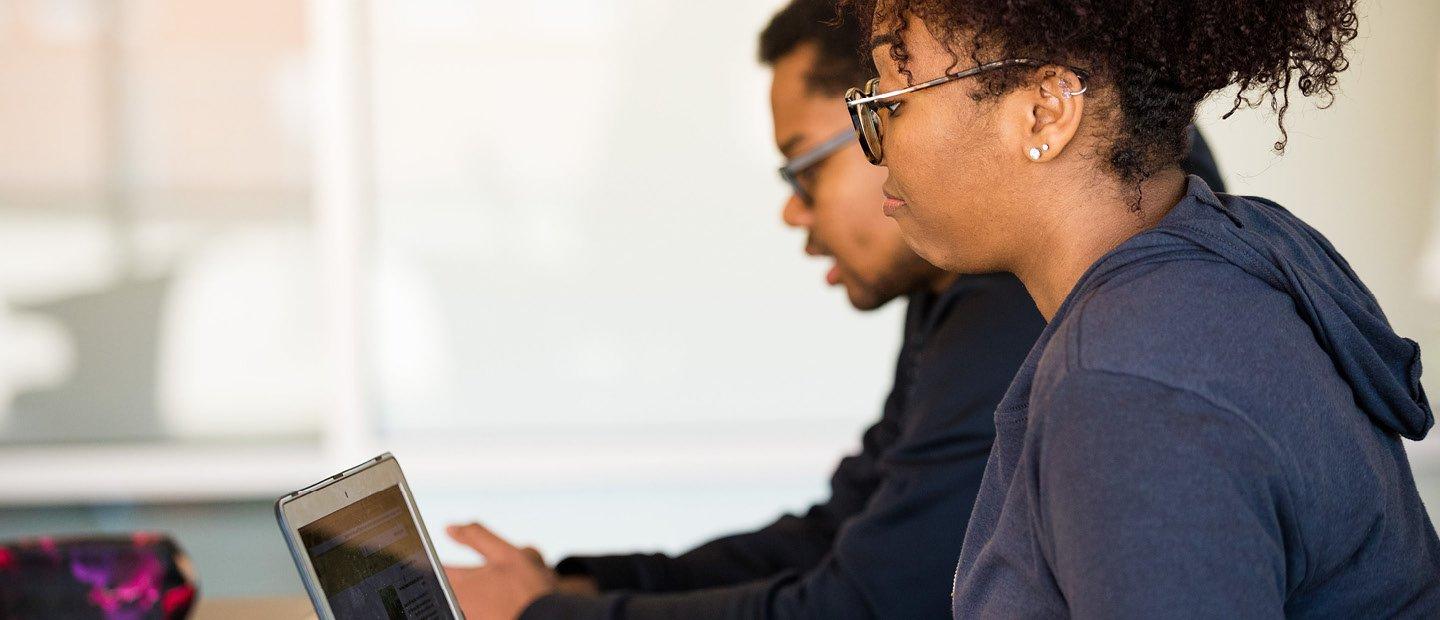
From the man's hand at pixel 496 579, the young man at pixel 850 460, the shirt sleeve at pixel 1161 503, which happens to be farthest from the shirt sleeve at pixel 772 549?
the shirt sleeve at pixel 1161 503

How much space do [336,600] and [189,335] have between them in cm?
280

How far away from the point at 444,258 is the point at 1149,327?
10.2 ft

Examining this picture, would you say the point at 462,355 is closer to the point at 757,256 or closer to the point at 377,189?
the point at 377,189

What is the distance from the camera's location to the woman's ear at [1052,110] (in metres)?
1.08

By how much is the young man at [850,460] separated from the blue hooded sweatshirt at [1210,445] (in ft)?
1.85

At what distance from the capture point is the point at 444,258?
386 centimetres

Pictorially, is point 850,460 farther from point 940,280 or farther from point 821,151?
point 821,151

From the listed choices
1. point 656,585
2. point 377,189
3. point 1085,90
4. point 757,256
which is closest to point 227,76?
point 377,189

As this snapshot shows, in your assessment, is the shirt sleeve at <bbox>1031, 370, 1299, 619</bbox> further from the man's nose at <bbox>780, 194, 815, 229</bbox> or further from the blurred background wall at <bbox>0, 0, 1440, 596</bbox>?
the blurred background wall at <bbox>0, 0, 1440, 596</bbox>

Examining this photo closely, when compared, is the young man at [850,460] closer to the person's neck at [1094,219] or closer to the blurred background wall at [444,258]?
the person's neck at [1094,219]

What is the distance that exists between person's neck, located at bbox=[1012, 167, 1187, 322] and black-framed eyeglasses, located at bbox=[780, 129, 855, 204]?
0.85 metres

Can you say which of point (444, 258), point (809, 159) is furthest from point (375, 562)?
point (444, 258)

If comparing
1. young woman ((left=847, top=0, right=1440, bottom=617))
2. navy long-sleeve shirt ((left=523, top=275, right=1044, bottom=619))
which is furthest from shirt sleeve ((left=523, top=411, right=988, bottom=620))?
young woman ((left=847, top=0, right=1440, bottom=617))

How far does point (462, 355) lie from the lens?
3.87 meters
